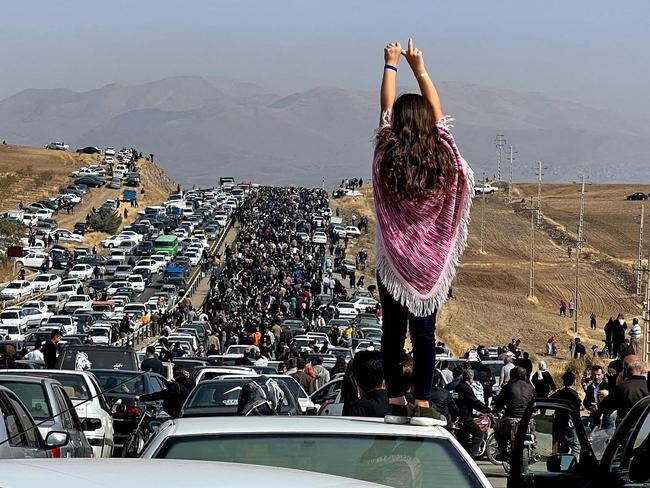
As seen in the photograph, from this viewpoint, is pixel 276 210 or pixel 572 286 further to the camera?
pixel 276 210

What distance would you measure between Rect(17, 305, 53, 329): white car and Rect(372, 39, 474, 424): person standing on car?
6094 cm

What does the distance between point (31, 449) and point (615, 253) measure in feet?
418

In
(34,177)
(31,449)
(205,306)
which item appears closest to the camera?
(31,449)

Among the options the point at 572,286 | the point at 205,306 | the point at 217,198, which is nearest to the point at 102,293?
the point at 205,306

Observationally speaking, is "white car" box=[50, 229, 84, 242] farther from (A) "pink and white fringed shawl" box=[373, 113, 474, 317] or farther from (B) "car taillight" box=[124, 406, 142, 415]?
(A) "pink and white fringed shawl" box=[373, 113, 474, 317]

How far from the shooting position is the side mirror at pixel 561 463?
851cm

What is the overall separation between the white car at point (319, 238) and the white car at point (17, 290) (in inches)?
1292

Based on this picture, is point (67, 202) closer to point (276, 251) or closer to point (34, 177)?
point (34, 177)

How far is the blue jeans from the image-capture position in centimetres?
636

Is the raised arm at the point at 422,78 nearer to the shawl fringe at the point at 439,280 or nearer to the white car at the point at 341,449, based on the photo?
the shawl fringe at the point at 439,280

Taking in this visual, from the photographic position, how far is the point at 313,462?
5387 millimetres

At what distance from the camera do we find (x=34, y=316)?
6888cm

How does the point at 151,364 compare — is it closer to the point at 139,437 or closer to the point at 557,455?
the point at 139,437

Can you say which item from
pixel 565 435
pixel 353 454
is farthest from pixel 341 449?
pixel 565 435
